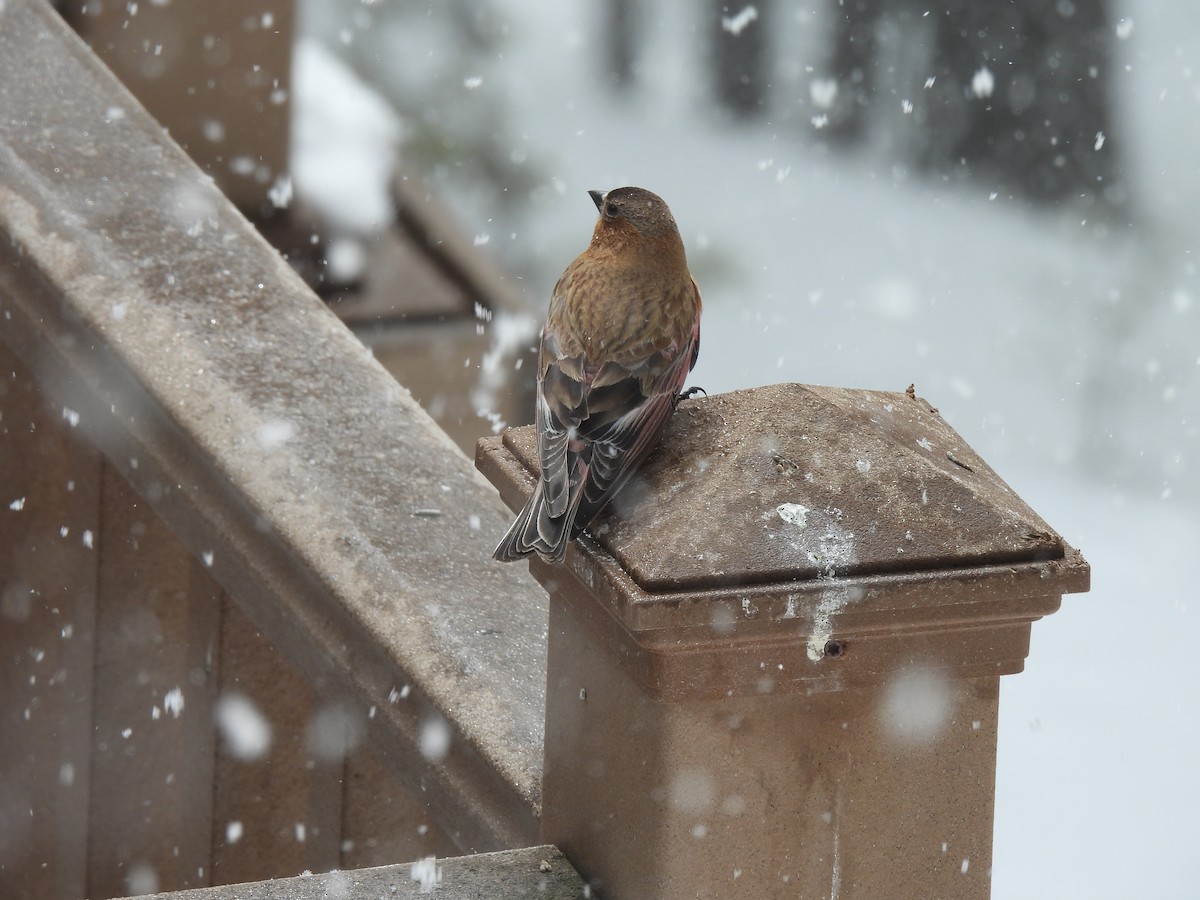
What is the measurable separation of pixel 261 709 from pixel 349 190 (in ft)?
17.7

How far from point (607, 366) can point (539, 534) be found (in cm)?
34

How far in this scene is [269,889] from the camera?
1997 mm

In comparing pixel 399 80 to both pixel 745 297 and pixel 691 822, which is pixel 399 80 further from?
pixel 691 822

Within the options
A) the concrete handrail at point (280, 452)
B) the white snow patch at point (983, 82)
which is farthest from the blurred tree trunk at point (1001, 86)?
the concrete handrail at point (280, 452)

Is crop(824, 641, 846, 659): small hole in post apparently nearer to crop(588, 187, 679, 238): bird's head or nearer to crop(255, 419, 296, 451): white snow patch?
crop(588, 187, 679, 238): bird's head

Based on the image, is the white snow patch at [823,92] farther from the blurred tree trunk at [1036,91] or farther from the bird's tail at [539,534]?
the bird's tail at [539,534]

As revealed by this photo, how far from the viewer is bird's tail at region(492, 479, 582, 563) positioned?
6.23ft

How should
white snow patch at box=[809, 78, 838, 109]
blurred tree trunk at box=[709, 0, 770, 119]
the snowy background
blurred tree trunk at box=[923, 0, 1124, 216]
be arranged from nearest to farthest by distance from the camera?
1. the snowy background
2. blurred tree trunk at box=[923, 0, 1124, 216]
3. white snow patch at box=[809, 78, 838, 109]
4. blurred tree trunk at box=[709, 0, 770, 119]

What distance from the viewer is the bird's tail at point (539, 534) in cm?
190

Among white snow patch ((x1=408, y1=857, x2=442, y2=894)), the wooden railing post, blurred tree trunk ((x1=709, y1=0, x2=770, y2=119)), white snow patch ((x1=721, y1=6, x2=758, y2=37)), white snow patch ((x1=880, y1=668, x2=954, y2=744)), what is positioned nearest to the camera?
the wooden railing post

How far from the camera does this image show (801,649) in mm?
1782

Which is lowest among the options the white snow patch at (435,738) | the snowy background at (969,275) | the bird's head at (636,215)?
the snowy background at (969,275)

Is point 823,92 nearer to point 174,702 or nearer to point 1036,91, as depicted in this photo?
point 1036,91

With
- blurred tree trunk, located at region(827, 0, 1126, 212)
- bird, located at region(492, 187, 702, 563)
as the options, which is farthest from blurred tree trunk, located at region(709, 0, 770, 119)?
bird, located at region(492, 187, 702, 563)
